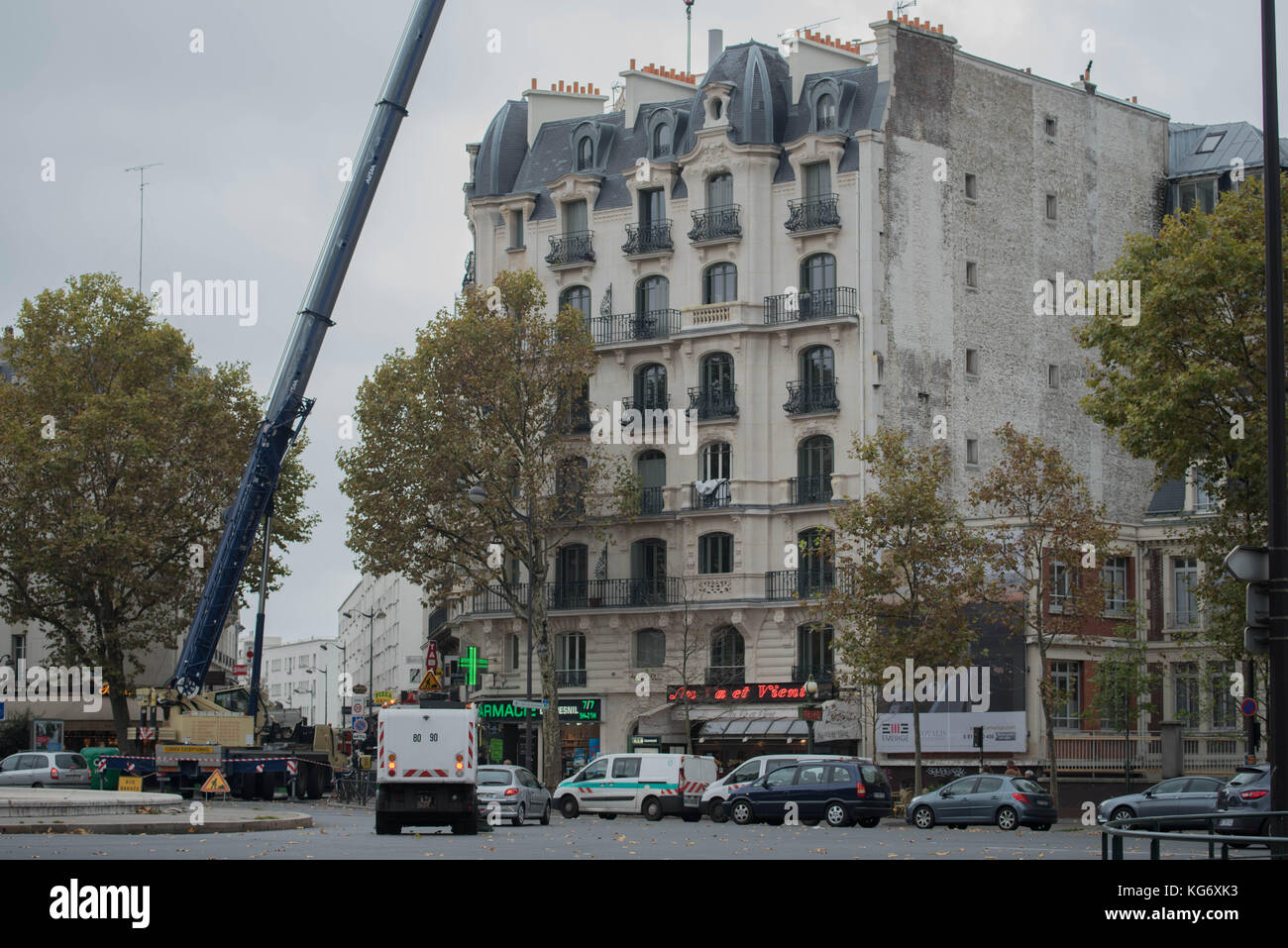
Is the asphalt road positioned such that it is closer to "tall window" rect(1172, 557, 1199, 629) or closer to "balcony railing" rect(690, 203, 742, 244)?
"tall window" rect(1172, 557, 1199, 629)

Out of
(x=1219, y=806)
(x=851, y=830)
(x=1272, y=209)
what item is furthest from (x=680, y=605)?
(x=1272, y=209)

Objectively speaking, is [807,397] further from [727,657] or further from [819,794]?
[819,794]

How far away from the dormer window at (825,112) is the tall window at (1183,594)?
57.3ft

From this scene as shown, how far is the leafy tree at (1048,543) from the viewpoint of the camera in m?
44.8

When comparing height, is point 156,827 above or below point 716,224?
below

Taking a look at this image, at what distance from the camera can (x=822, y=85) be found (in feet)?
192

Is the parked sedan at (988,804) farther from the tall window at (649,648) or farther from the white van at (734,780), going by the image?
the tall window at (649,648)

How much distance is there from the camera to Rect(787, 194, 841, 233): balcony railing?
2224 inches

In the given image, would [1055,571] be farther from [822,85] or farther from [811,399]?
[822,85]

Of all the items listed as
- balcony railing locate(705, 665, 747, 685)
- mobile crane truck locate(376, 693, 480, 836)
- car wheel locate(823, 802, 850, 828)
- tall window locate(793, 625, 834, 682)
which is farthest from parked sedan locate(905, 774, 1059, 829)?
balcony railing locate(705, 665, 747, 685)

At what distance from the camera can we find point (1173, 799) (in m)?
34.6

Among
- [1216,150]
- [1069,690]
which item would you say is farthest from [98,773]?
[1216,150]

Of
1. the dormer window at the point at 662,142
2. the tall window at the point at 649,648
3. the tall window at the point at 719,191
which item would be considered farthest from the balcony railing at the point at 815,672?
the dormer window at the point at 662,142

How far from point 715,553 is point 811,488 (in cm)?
370
